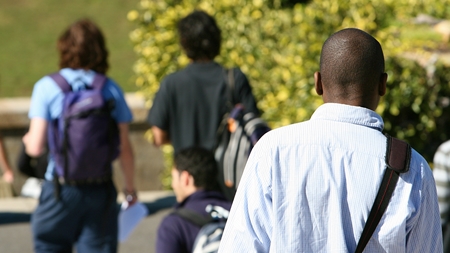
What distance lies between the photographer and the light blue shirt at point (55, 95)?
367 centimetres

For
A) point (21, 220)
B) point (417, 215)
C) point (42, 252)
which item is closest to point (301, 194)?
point (417, 215)

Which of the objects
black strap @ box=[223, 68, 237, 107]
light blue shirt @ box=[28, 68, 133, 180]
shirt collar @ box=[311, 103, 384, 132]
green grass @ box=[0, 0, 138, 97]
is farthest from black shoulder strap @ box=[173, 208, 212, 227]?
green grass @ box=[0, 0, 138, 97]

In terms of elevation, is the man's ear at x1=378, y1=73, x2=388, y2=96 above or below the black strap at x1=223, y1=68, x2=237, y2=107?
above

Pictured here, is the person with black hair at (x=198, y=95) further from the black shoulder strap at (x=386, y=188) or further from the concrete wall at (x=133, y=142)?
the concrete wall at (x=133, y=142)

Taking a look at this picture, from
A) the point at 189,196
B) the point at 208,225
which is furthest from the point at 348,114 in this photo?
the point at 189,196

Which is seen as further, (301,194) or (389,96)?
(389,96)

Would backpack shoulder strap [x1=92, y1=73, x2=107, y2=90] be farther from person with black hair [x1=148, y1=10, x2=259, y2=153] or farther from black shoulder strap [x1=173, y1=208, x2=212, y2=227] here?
black shoulder strap [x1=173, y1=208, x2=212, y2=227]

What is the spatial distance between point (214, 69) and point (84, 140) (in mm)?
887

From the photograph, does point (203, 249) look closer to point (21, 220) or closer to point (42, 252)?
point (42, 252)

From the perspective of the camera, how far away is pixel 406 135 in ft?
18.4

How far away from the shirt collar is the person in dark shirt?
4.06ft

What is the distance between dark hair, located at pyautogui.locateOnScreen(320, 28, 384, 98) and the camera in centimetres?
198

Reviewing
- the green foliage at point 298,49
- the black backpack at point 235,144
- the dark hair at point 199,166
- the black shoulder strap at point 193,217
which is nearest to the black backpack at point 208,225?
the black shoulder strap at point 193,217

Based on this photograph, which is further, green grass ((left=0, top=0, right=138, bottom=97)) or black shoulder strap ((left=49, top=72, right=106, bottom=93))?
green grass ((left=0, top=0, right=138, bottom=97))
